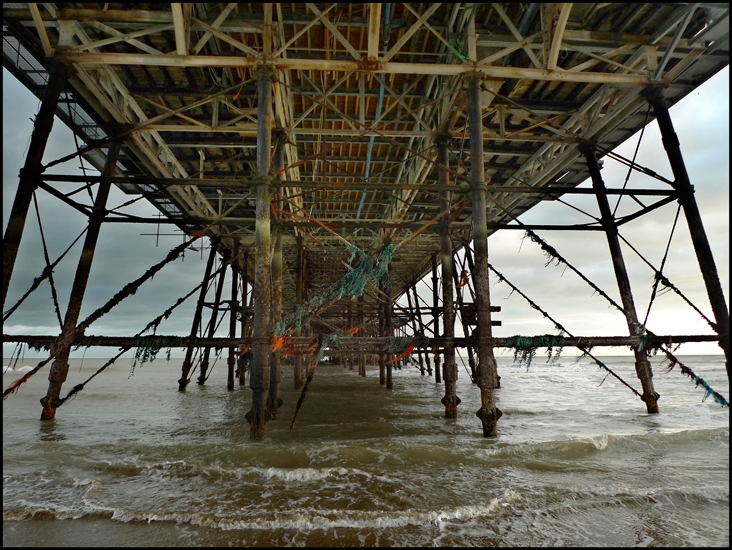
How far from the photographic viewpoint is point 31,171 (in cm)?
766

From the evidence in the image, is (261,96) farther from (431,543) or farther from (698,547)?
(698,547)

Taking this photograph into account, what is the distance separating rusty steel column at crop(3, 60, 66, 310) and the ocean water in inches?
146

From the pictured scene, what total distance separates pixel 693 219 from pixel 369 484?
829 centimetres

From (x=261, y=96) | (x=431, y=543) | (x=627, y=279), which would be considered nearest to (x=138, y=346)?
(x=261, y=96)

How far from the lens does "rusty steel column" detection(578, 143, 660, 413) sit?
9.70 meters

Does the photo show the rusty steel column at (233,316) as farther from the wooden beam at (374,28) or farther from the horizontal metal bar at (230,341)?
the wooden beam at (374,28)

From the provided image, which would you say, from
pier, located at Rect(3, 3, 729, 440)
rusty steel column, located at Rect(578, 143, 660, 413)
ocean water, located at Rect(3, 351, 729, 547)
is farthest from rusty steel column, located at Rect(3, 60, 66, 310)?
rusty steel column, located at Rect(578, 143, 660, 413)

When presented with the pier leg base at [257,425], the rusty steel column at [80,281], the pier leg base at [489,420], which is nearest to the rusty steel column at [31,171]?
the rusty steel column at [80,281]

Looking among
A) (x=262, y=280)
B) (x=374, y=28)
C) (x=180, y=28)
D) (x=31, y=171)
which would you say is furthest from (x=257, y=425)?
(x=374, y=28)

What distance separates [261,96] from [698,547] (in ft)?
30.2

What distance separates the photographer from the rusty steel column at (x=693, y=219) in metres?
7.56

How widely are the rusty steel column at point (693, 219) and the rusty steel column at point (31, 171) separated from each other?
12662 millimetres

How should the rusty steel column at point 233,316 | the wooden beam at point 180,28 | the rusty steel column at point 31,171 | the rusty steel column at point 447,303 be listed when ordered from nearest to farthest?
the wooden beam at point 180,28 → the rusty steel column at point 31,171 → the rusty steel column at point 447,303 → the rusty steel column at point 233,316

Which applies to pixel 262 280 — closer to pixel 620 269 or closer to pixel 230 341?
pixel 230 341
